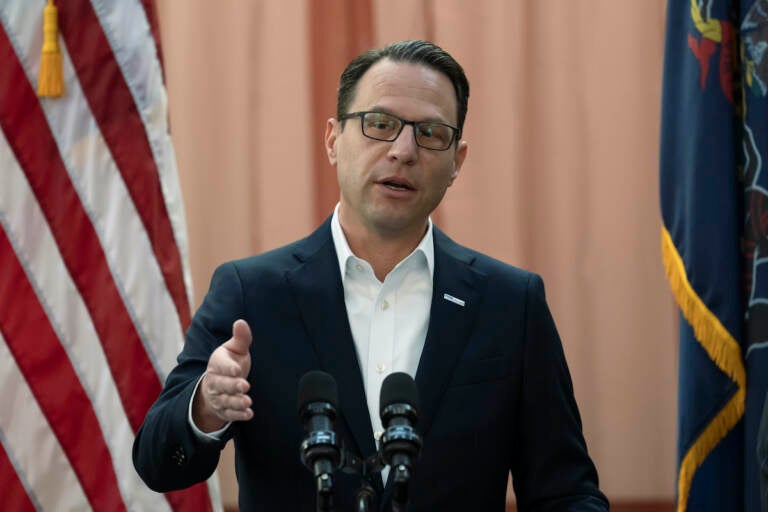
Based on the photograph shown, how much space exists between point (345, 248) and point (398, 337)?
0.72 ft

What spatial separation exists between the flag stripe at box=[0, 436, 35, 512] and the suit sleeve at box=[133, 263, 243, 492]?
1308 millimetres

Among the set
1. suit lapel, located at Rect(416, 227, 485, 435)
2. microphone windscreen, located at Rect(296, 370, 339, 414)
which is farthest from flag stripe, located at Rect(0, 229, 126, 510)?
microphone windscreen, located at Rect(296, 370, 339, 414)

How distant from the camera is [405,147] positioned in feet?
6.37

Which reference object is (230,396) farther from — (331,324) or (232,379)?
(331,324)

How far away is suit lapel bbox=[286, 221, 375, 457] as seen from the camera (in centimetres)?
185

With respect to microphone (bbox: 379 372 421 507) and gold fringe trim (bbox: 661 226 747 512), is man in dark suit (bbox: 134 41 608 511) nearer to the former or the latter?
microphone (bbox: 379 372 421 507)

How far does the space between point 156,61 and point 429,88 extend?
1330mm

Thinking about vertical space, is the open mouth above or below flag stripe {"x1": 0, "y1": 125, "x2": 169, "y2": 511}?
above

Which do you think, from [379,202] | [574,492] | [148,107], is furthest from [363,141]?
[148,107]

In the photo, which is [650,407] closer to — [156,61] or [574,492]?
[574,492]

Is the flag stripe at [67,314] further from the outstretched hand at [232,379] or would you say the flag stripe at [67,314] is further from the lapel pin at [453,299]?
the outstretched hand at [232,379]

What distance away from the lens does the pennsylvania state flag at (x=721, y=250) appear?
2912 millimetres

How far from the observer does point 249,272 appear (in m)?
2.01

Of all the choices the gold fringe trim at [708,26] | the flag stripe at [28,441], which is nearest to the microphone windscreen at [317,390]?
the flag stripe at [28,441]
